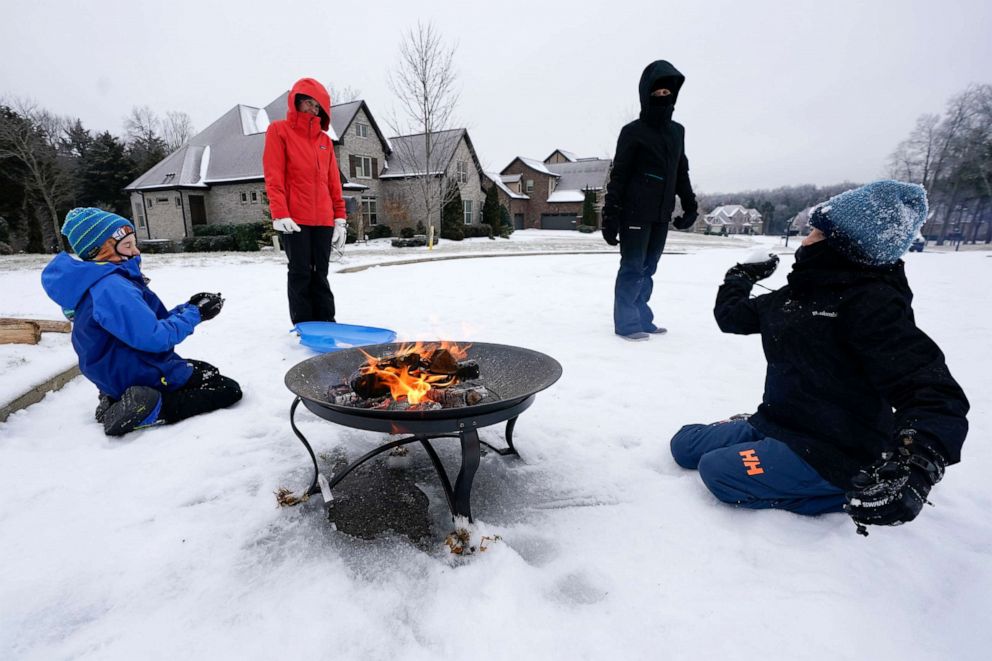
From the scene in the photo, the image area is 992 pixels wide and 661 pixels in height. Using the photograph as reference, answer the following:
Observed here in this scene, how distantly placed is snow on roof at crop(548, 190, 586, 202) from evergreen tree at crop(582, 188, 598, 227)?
0.98 m

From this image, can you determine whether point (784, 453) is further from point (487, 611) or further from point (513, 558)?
point (487, 611)

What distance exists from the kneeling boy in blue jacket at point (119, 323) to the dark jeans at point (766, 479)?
2.77m

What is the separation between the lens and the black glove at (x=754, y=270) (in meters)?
2.38

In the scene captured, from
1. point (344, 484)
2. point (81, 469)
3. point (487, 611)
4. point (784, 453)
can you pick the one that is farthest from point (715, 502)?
point (81, 469)

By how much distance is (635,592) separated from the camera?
1558 millimetres

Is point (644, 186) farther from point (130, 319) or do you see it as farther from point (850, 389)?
point (130, 319)

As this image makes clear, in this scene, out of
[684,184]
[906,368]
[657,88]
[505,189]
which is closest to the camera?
[906,368]

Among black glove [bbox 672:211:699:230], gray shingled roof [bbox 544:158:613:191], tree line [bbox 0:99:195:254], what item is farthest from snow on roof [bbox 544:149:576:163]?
black glove [bbox 672:211:699:230]

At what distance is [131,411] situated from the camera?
2.51 metres

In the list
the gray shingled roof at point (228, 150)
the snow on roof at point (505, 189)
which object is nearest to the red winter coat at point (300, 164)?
the gray shingled roof at point (228, 150)

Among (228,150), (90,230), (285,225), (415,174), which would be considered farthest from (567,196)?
(90,230)

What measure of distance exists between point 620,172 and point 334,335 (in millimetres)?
3057

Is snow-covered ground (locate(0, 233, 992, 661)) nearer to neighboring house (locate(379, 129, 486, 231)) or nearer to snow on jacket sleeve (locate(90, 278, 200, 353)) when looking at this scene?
snow on jacket sleeve (locate(90, 278, 200, 353))

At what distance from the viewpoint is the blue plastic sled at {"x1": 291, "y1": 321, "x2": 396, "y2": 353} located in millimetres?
4078
